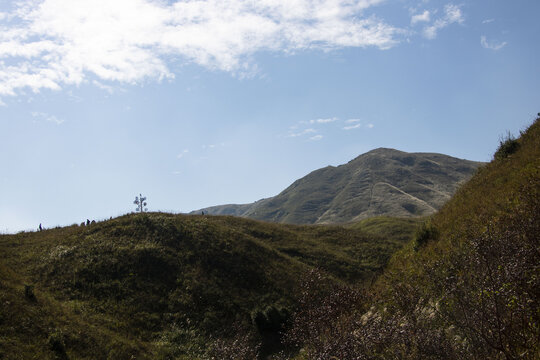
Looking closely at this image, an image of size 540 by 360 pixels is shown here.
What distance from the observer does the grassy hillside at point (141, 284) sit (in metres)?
14.8

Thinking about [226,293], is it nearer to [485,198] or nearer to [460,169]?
[485,198]

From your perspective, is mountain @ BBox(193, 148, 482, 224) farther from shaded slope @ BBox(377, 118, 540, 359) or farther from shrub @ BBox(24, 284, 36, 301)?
shrub @ BBox(24, 284, 36, 301)

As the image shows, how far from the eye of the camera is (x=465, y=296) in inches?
271

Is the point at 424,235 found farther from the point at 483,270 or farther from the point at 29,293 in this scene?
the point at 29,293

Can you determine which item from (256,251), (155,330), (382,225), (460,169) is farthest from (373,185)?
(155,330)

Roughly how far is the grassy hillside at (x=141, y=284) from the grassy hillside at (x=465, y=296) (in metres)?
9.30

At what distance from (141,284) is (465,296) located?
64.0ft

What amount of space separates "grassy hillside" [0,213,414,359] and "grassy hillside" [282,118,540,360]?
30.5 ft

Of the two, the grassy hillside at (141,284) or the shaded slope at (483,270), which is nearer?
the shaded slope at (483,270)

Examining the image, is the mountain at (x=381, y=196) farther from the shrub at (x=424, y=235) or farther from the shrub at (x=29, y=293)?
the shrub at (x=29, y=293)

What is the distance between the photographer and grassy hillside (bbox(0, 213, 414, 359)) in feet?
48.5

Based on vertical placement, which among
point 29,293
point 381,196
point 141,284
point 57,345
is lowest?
point 57,345

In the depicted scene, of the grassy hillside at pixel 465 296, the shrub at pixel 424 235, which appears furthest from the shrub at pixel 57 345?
the shrub at pixel 424 235

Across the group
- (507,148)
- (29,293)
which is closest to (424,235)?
(507,148)
